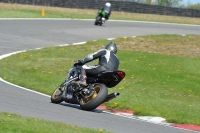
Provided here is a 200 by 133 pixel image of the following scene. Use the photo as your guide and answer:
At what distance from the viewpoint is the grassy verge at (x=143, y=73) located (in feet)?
43.5

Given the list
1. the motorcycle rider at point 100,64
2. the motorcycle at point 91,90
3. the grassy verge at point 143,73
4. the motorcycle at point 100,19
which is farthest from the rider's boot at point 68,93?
the motorcycle at point 100,19

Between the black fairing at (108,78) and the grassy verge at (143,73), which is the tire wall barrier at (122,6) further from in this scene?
the black fairing at (108,78)

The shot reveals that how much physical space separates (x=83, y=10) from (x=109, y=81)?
29035mm

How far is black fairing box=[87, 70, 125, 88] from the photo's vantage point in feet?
39.7

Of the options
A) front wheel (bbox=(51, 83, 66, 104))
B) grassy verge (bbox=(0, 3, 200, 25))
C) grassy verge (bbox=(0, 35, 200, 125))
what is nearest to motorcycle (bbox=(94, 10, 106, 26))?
grassy verge (bbox=(0, 3, 200, 25))

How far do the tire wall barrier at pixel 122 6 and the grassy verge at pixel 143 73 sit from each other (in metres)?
15.1

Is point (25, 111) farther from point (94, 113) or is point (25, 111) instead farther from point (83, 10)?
point (83, 10)

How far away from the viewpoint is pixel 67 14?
37.0 meters

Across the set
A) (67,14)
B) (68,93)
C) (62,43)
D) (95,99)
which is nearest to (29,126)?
(95,99)

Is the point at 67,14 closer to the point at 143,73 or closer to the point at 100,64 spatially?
the point at 143,73

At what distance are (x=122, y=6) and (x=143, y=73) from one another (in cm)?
2576

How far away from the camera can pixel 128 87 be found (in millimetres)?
15523

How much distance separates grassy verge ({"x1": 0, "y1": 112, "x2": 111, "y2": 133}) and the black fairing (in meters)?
3.19

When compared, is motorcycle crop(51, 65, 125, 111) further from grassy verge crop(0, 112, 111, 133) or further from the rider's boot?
grassy verge crop(0, 112, 111, 133)
